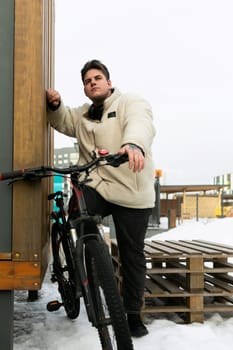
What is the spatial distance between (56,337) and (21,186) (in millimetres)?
1236

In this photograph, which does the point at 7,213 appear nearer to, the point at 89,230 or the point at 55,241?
the point at 89,230

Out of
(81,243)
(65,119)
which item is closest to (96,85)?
(65,119)

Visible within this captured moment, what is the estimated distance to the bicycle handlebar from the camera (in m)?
2.16

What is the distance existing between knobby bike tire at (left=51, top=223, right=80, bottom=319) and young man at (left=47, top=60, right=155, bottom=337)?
13.6 inches

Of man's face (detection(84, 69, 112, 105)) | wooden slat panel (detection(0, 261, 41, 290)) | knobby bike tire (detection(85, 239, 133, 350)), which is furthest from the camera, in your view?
man's face (detection(84, 69, 112, 105))

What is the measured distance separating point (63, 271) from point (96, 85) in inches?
52.0

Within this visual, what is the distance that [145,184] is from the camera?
3.00 m

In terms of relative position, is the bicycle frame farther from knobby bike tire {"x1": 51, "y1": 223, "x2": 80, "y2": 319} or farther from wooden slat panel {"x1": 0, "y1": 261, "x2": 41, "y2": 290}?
knobby bike tire {"x1": 51, "y1": 223, "x2": 80, "y2": 319}

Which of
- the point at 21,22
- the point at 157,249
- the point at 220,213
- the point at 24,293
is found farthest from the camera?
the point at 220,213

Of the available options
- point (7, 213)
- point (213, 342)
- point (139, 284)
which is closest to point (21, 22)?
point (7, 213)

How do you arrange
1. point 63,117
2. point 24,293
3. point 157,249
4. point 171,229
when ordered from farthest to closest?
point 171,229 < point 24,293 < point 157,249 < point 63,117

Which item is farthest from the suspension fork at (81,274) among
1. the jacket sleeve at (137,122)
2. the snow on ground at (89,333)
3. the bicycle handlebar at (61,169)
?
the snow on ground at (89,333)

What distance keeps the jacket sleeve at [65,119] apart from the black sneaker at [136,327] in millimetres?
1378

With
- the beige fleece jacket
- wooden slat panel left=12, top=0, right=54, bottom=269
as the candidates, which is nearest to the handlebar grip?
wooden slat panel left=12, top=0, right=54, bottom=269
